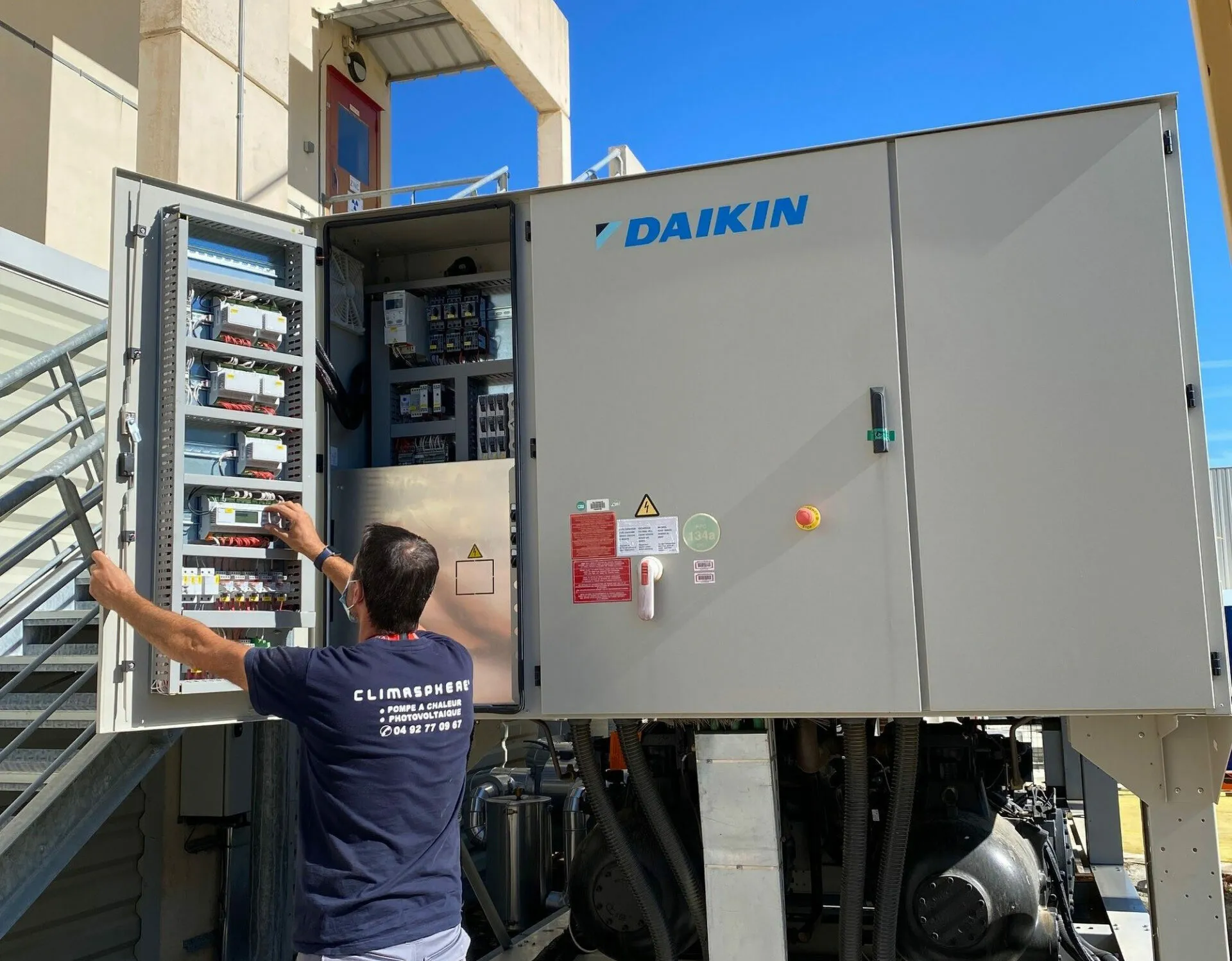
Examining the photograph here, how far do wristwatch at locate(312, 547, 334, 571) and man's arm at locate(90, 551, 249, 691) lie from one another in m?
0.66

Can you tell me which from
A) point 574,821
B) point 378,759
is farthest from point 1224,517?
point 378,759

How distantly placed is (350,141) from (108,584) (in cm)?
837

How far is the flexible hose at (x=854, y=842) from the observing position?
150 inches

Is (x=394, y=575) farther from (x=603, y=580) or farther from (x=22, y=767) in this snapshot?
(x=22, y=767)

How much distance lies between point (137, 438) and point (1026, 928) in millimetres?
3579

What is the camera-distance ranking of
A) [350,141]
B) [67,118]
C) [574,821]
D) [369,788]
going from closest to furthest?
1. [369,788]
2. [574,821]
3. [67,118]
4. [350,141]

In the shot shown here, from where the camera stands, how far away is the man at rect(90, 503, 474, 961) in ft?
8.09

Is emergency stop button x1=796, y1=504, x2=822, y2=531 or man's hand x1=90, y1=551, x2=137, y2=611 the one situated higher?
emergency stop button x1=796, y1=504, x2=822, y2=531

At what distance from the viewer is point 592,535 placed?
3.84 m

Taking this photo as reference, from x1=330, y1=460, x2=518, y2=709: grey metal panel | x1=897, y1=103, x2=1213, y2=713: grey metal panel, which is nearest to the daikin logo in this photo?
x1=897, y1=103, x2=1213, y2=713: grey metal panel

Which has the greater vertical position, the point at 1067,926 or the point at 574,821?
the point at 574,821

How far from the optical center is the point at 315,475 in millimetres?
4059

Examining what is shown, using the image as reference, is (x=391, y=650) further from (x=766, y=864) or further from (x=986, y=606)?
(x=986, y=606)

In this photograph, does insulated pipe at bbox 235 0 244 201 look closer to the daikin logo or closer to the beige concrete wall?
the beige concrete wall
